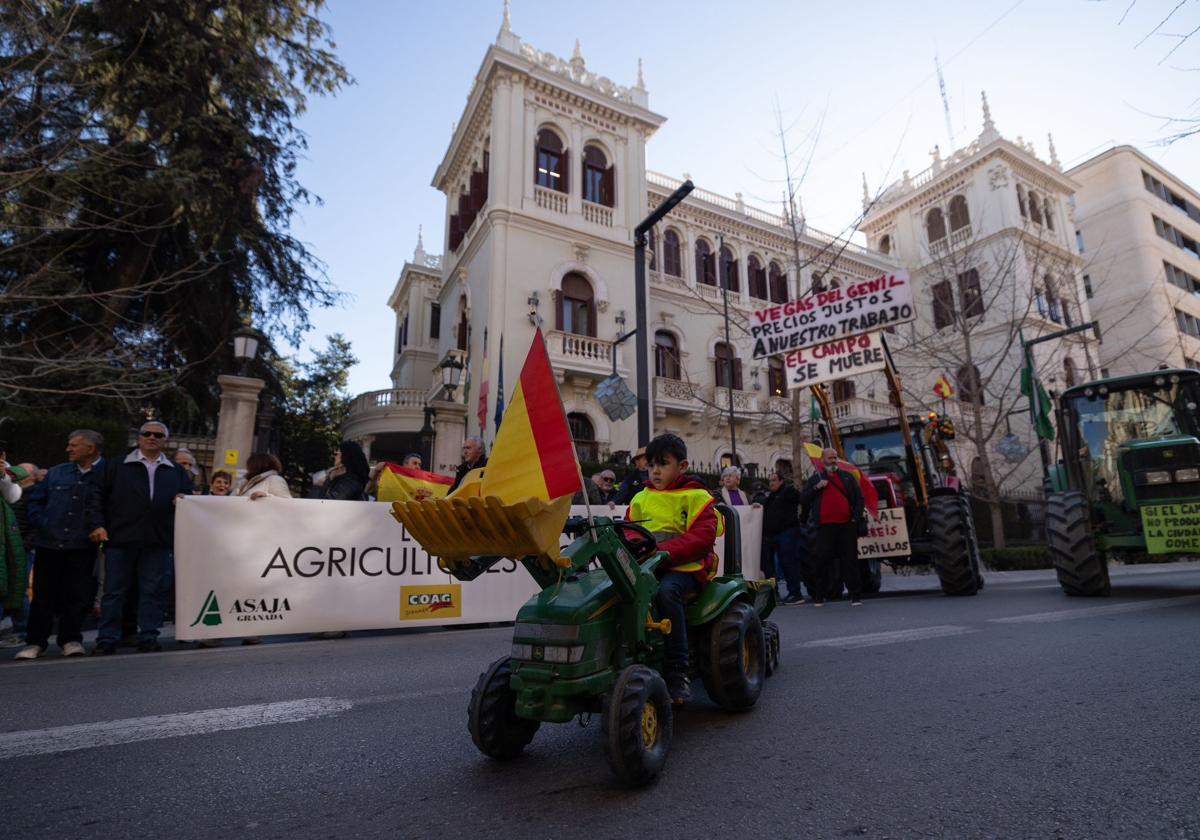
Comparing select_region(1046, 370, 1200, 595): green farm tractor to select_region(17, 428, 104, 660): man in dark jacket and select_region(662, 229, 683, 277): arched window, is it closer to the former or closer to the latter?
select_region(17, 428, 104, 660): man in dark jacket

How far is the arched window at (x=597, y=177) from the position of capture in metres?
23.2

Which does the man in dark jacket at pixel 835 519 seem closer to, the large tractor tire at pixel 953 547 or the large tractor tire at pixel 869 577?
the large tractor tire at pixel 953 547

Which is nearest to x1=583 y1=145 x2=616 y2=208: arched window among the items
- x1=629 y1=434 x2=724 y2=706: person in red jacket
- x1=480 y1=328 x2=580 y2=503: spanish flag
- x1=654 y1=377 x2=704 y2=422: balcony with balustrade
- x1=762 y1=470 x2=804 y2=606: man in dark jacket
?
x1=654 y1=377 x2=704 y2=422: balcony with balustrade

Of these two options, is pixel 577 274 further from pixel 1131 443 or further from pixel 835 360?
pixel 1131 443

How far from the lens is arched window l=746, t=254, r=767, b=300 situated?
92.0ft

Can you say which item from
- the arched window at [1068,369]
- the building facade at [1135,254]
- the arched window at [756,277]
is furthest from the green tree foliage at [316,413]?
the building facade at [1135,254]

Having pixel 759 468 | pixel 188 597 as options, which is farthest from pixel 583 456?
pixel 188 597

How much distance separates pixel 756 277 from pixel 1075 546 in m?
21.9

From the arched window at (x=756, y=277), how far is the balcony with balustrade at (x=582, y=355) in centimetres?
915

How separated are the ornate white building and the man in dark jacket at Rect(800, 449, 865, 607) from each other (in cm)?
970

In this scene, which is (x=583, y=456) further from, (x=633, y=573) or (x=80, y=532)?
(x=633, y=573)

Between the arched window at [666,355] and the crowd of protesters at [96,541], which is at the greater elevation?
the arched window at [666,355]

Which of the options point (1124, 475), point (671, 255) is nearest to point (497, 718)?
point (1124, 475)

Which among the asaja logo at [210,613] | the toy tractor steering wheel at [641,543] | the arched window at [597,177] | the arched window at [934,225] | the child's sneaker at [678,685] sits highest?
the arched window at [934,225]
